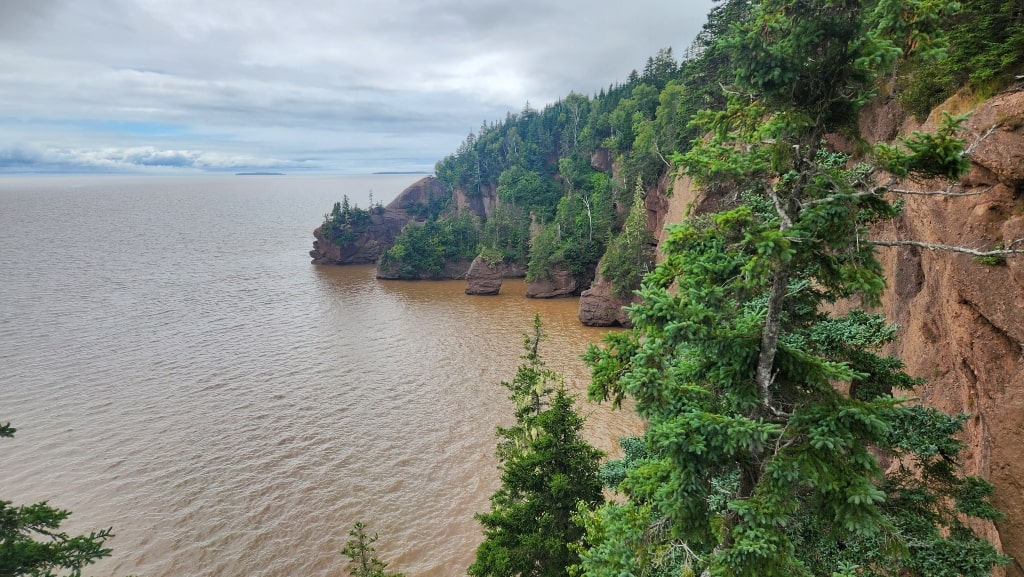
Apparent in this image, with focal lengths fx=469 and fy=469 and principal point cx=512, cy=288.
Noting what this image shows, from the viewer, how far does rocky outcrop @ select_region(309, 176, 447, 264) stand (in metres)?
72.6

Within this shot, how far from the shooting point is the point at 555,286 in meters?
51.9

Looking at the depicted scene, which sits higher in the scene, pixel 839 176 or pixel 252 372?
pixel 839 176

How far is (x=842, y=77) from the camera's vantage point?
18.1ft

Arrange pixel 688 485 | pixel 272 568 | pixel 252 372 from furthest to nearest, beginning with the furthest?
1. pixel 252 372
2. pixel 272 568
3. pixel 688 485

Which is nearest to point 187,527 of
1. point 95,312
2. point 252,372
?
point 252,372

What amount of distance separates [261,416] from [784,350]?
26.3 m

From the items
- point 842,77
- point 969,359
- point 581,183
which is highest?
point 581,183

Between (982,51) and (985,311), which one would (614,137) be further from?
(985,311)

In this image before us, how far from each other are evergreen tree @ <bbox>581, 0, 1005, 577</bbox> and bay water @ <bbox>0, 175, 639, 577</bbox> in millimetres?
13294

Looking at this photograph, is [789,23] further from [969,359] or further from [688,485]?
[969,359]

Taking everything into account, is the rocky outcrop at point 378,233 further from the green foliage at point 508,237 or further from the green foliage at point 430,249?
the green foliage at point 508,237

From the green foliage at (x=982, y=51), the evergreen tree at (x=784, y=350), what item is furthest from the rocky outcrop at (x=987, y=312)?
the evergreen tree at (x=784, y=350)

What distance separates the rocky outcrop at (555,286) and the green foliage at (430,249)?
Answer: 17.0 metres

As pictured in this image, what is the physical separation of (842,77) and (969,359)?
21.0 ft
